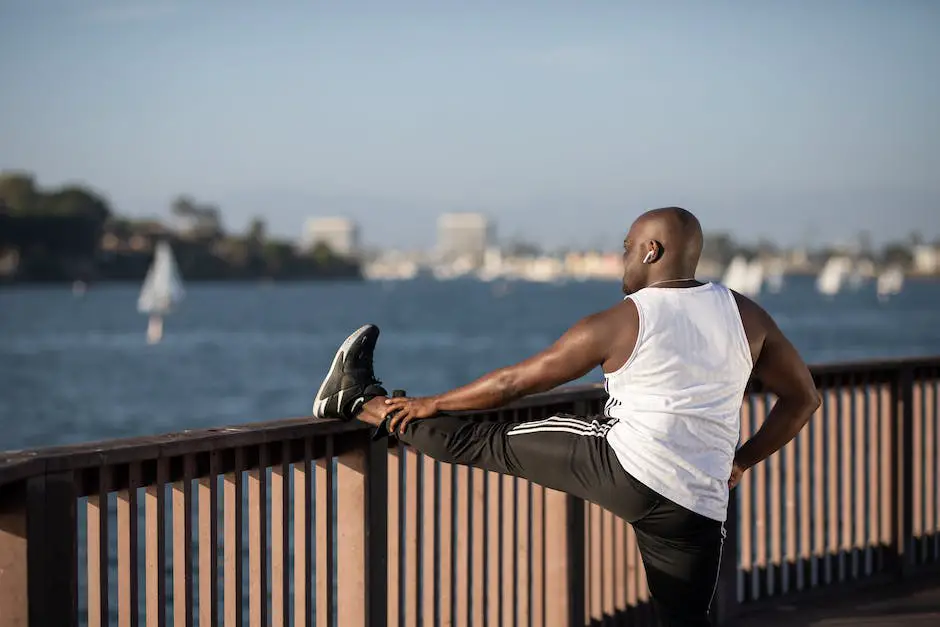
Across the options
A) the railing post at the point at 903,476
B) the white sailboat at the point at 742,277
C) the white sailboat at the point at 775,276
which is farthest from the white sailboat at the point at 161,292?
the white sailboat at the point at 775,276

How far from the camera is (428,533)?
4262mm

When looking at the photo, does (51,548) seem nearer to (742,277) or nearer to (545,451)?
(545,451)

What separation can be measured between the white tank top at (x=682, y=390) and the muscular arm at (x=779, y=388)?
0.14 meters

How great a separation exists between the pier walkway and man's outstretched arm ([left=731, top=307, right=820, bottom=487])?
33.3 inches

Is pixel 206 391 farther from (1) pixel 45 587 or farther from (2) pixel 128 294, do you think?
(2) pixel 128 294

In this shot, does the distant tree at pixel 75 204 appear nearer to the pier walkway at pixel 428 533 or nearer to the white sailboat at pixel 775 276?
the white sailboat at pixel 775 276

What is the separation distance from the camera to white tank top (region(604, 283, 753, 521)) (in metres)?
3.25

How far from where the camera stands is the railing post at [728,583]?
527cm

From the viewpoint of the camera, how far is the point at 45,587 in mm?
2918

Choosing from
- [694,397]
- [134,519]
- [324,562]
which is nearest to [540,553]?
[324,562]

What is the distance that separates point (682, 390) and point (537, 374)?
1.33ft

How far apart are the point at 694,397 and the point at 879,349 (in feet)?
230

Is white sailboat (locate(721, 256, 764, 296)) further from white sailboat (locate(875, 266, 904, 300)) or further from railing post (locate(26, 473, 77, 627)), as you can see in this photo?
railing post (locate(26, 473, 77, 627))

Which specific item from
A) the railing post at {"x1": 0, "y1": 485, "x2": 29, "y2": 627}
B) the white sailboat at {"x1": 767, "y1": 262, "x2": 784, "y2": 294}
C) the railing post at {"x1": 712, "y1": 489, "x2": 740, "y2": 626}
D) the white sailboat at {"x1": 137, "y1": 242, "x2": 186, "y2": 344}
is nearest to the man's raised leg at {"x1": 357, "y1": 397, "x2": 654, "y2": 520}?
the railing post at {"x1": 0, "y1": 485, "x2": 29, "y2": 627}
